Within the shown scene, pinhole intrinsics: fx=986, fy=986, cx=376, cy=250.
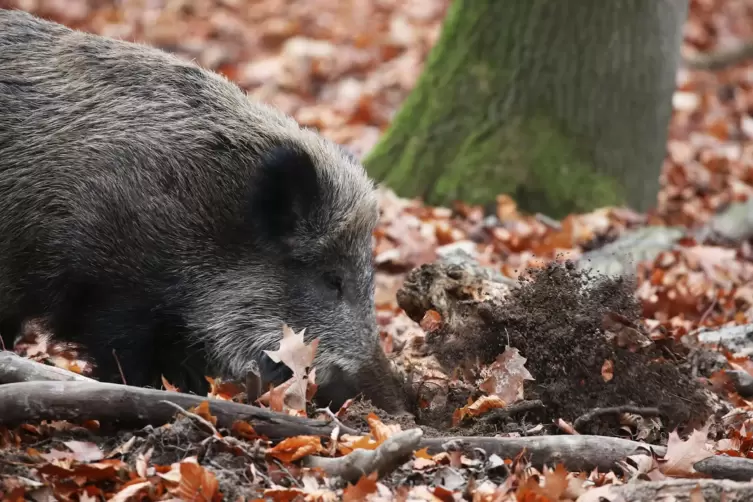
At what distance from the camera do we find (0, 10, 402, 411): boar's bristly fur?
16.1 feet

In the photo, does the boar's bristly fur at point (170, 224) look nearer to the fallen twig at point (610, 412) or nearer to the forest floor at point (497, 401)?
the forest floor at point (497, 401)

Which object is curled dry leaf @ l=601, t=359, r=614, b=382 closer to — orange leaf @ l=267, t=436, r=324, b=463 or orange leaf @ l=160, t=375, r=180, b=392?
orange leaf @ l=267, t=436, r=324, b=463

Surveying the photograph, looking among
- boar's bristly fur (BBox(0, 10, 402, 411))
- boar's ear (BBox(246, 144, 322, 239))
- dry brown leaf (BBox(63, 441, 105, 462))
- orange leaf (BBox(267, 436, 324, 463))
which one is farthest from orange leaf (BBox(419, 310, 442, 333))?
dry brown leaf (BBox(63, 441, 105, 462))

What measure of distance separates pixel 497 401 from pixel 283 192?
1.53 meters

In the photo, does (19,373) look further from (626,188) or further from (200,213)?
(626,188)

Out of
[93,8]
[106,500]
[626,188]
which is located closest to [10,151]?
[106,500]

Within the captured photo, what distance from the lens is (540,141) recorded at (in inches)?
345

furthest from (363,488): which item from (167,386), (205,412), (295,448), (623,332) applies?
(623,332)

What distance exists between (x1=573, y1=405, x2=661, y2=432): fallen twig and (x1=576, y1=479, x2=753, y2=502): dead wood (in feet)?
2.90

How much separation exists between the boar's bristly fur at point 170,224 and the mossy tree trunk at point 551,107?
11.4ft

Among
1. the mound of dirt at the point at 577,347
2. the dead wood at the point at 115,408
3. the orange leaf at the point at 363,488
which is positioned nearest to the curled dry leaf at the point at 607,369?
the mound of dirt at the point at 577,347

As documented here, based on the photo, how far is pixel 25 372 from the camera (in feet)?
13.6

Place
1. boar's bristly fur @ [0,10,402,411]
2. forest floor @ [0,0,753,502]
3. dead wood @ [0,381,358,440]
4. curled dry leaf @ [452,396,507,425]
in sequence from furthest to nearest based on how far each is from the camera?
boar's bristly fur @ [0,10,402,411], curled dry leaf @ [452,396,507,425], dead wood @ [0,381,358,440], forest floor @ [0,0,753,502]

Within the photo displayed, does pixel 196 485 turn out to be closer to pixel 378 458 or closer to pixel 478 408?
Result: pixel 378 458
